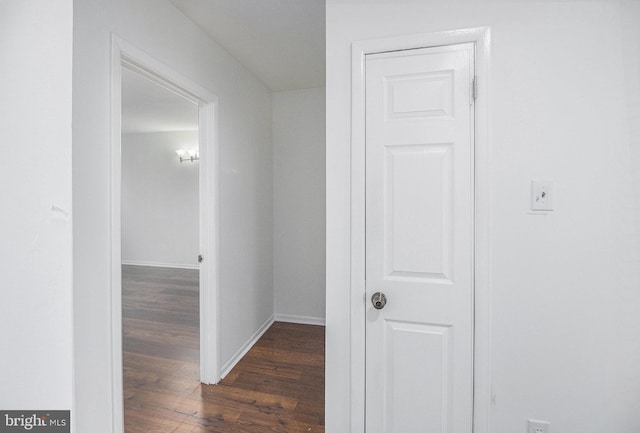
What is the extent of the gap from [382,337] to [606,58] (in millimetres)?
1446

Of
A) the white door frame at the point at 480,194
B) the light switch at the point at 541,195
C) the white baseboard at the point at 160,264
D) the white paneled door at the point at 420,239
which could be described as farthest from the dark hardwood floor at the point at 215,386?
the white baseboard at the point at 160,264

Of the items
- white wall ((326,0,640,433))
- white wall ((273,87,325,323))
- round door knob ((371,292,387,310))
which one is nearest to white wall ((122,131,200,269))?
white wall ((273,87,325,323))

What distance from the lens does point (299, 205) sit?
3.28m

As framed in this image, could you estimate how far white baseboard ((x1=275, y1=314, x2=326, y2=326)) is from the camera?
3246mm

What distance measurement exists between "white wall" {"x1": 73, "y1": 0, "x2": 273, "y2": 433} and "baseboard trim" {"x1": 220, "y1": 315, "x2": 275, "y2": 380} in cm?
6

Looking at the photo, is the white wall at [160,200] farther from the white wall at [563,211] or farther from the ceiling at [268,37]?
the white wall at [563,211]

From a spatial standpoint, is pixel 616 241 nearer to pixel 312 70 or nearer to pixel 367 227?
pixel 367 227

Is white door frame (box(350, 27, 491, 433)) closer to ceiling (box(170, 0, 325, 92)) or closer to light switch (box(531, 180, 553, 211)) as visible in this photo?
light switch (box(531, 180, 553, 211))

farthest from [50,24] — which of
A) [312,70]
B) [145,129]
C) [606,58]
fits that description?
[145,129]

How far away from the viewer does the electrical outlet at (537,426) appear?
1.20 metres

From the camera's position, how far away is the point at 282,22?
1996 millimetres

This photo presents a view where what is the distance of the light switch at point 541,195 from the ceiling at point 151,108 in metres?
2.96

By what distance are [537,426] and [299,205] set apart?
2.57 meters

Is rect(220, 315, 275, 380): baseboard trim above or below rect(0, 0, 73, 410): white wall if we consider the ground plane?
below
